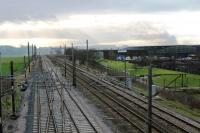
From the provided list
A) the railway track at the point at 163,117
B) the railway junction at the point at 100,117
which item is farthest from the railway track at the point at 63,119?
the railway track at the point at 163,117

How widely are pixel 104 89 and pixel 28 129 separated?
20536 millimetres

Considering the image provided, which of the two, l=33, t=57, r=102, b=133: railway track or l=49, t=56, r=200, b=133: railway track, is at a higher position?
l=49, t=56, r=200, b=133: railway track

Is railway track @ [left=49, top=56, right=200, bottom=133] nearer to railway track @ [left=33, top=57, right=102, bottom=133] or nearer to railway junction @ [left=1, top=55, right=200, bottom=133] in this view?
railway junction @ [left=1, top=55, right=200, bottom=133]

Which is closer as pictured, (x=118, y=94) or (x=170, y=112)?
(x=170, y=112)

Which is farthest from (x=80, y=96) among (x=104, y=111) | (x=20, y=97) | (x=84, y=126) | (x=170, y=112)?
(x=84, y=126)

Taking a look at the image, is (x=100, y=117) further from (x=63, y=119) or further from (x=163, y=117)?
(x=63, y=119)

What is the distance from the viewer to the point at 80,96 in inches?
1582

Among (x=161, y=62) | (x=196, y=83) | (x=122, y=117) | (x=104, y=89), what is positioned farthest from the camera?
(x=161, y=62)

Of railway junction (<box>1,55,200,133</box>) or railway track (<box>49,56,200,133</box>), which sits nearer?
railway track (<box>49,56,200,133</box>)

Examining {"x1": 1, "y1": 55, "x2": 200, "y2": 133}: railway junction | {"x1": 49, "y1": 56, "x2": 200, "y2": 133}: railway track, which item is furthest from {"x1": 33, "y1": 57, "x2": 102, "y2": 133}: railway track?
{"x1": 49, "y1": 56, "x2": 200, "y2": 133}: railway track

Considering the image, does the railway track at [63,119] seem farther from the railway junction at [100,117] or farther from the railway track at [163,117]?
the railway track at [163,117]

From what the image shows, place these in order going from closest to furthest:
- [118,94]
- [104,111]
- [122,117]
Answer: [122,117] < [104,111] < [118,94]

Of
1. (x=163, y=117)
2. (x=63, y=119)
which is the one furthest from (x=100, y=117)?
(x=63, y=119)

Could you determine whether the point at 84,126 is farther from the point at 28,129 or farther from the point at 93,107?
the point at 93,107
